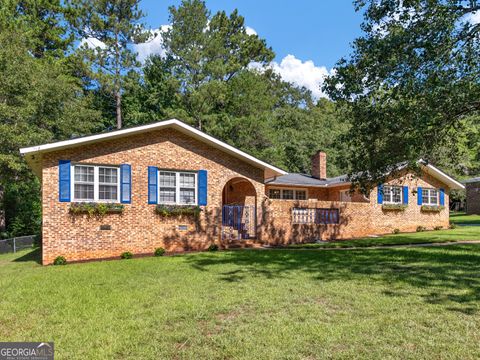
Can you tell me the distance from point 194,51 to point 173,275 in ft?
89.3

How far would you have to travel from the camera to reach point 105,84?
31.9 m

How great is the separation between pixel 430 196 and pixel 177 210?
17477mm

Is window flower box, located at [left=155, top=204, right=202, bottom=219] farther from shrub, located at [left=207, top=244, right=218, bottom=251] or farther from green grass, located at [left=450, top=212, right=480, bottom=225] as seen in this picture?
green grass, located at [left=450, top=212, right=480, bottom=225]

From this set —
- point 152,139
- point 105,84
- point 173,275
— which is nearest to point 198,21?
point 105,84

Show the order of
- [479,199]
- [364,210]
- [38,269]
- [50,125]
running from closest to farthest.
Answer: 1. [38,269]
2. [364,210]
3. [50,125]
4. [479,199]

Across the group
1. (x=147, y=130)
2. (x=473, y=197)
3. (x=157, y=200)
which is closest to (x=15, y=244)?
(x=157, y=200)

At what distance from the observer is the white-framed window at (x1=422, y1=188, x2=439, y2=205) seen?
2345 centimetres

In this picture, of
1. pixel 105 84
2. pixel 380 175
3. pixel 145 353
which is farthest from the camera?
pixel 105 84

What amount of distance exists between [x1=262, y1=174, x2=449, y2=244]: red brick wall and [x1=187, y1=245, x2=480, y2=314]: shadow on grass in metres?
3.26

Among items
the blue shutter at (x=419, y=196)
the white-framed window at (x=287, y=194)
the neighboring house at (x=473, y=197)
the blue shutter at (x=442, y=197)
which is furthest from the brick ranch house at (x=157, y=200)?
the neighboring house at (x=473, y=197)

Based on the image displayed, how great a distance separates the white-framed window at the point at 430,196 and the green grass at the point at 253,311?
14115 mm

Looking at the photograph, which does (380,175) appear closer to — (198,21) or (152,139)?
(152,139)

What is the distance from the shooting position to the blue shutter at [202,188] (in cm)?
1499

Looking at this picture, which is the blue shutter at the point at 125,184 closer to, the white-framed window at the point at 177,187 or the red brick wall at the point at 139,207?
the red brick wall at the point at 139,207
